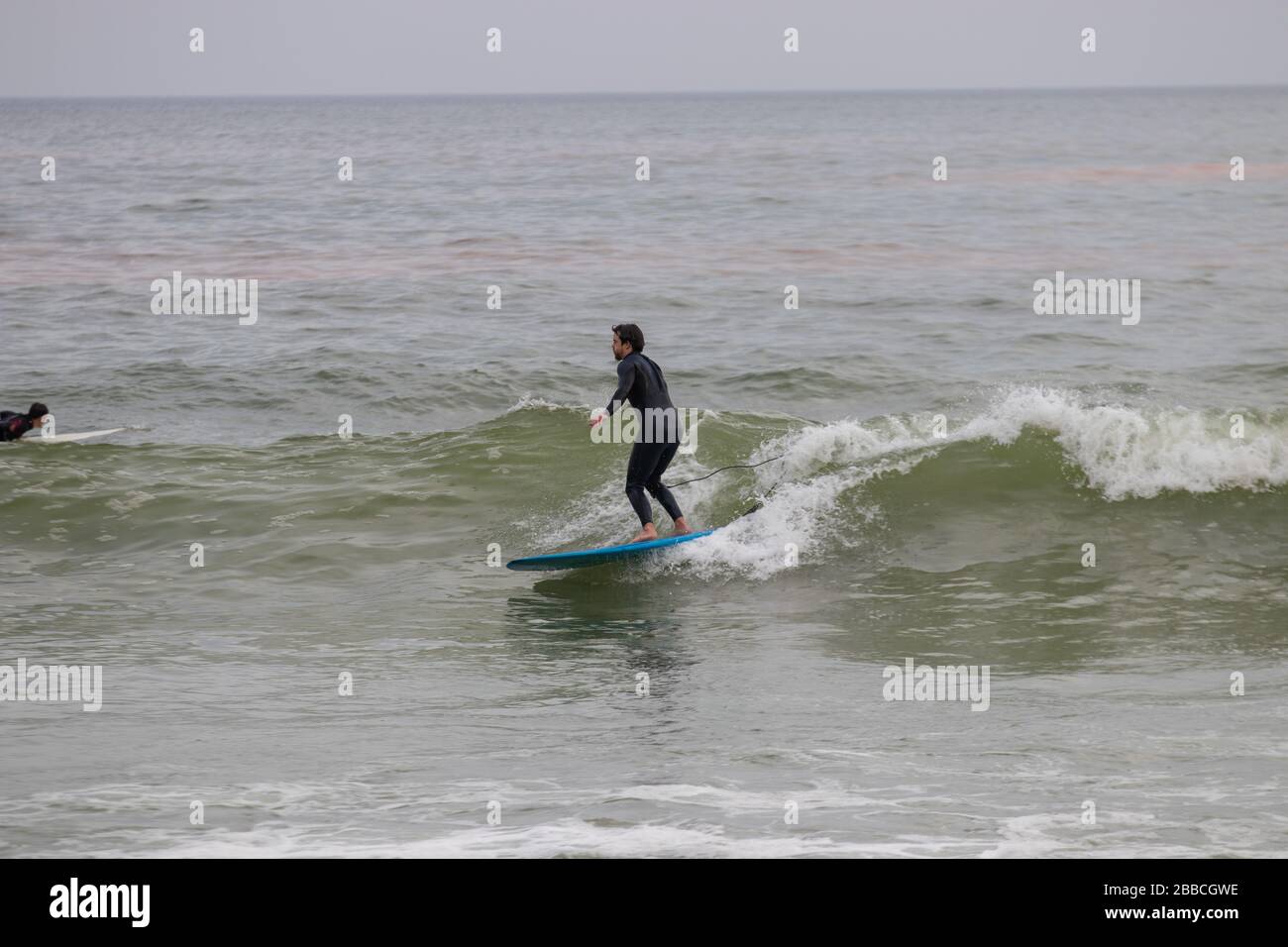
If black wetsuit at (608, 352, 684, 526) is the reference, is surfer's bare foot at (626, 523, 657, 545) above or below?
below

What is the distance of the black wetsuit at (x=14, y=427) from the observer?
15.6 meters

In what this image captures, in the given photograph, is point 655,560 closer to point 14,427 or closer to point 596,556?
point 596,556

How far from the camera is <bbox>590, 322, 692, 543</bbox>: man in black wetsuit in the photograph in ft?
34.0

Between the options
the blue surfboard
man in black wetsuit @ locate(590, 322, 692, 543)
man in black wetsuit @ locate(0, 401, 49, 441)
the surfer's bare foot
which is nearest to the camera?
man in black wetsuit @ locate(590, 322, 692, 543)

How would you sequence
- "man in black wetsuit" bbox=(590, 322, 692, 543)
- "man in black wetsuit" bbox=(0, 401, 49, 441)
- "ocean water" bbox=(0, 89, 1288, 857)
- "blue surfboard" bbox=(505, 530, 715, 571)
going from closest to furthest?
"ocean water" bbox=(0, 89, 1288, 857), "man in black wetsuit" bbox=(590, 322, 692, 543), "blue surfboard" bbox=(505, 530, 715, 571), "man in black wetsuit" bbox=(0, 401, 49, 441)

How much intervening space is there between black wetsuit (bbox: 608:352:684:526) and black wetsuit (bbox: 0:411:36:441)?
8.47 meters

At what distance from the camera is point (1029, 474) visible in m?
13.1

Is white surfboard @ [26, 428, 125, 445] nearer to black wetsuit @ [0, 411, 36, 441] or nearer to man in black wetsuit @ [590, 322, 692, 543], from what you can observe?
black wetsuit @ [0, 411, 36, 441]

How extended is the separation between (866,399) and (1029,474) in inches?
218

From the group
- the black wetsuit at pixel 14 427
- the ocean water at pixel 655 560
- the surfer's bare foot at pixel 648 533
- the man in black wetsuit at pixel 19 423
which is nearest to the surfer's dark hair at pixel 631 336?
the surfer's bare foot at pixel 648 533

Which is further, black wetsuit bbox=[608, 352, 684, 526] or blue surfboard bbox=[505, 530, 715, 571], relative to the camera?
blue surfboard bbox=[505, 530, 715, 571]

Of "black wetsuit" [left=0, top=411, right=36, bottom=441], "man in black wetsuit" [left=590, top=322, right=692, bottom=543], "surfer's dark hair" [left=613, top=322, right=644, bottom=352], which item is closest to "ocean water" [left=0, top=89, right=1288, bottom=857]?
"black wetsuit" [left=0, top=411, right=36, bottom=441]

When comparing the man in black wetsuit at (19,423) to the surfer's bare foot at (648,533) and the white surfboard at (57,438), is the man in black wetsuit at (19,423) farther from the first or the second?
the surfer's bare foot at (648,533)
